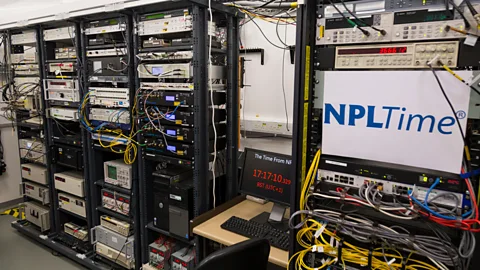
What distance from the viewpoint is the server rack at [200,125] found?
2037 mm

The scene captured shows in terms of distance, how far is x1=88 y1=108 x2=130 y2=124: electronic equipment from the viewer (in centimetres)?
244

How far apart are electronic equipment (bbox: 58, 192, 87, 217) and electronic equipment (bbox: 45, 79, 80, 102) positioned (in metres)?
0.94

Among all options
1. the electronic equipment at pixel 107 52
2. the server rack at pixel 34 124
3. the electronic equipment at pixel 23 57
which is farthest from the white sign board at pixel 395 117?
the electronic equipment at pixel 23 57

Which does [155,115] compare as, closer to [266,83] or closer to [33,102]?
[266,83]

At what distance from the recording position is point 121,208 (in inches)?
103

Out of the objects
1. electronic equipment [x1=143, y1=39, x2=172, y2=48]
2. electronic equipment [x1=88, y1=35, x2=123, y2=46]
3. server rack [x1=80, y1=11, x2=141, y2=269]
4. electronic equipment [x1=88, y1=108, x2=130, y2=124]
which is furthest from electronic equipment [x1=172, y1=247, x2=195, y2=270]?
electronic equipment [x1=88, y1=35, x2=123, y2=46]

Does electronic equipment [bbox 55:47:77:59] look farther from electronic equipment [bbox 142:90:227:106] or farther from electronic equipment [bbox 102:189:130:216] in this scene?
electronic equipment [bbox 102:189:130:216]

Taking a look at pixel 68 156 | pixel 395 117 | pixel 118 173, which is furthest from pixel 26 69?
pixel 395 117

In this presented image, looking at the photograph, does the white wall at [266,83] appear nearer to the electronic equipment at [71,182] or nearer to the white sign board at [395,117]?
the white sign board at [395,117]

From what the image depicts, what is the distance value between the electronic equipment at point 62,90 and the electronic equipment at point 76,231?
125 cm

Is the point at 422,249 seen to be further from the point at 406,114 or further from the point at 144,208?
the point at 144,208

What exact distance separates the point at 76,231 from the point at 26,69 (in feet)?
5.63

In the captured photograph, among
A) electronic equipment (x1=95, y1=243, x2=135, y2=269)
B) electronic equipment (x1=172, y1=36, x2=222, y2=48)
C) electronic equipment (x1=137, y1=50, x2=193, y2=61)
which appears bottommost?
electronic equipment (x1=95, y1=243, x2=135, y2=269)

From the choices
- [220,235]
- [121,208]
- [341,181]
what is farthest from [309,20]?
[121,208]
